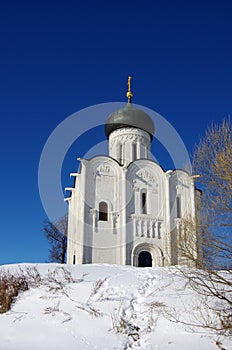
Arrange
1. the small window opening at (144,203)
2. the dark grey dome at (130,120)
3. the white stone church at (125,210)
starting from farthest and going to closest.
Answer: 1. the dark grey dome at (130,120)
2. the small window opening at (144,203)
3. the white stone church at (125,210)

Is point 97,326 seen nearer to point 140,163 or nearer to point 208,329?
point 208,329

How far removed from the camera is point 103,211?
68.1 feet

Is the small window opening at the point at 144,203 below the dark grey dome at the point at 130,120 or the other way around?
below

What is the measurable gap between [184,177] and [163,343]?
610 inches

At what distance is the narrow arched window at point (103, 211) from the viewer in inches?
813

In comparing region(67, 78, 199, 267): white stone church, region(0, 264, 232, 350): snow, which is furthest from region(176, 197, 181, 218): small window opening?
region(0, 264, 232, 350): snow

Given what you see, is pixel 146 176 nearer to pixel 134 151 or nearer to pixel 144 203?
pixel 144 203

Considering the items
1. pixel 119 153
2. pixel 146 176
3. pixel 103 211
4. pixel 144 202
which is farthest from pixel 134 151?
pixel 103 211

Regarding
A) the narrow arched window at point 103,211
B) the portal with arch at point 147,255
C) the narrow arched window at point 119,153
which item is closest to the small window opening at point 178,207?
the portal with arch at point 147,255

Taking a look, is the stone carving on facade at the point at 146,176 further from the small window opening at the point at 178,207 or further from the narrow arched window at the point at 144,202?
the small window opening at the point at 178,207

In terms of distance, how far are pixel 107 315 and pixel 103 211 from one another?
12.1 metres

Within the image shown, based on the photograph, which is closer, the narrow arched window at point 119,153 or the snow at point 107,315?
the snow at point 107,315

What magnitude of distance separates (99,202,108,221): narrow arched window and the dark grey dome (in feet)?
20.5

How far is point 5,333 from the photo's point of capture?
8008 mm
